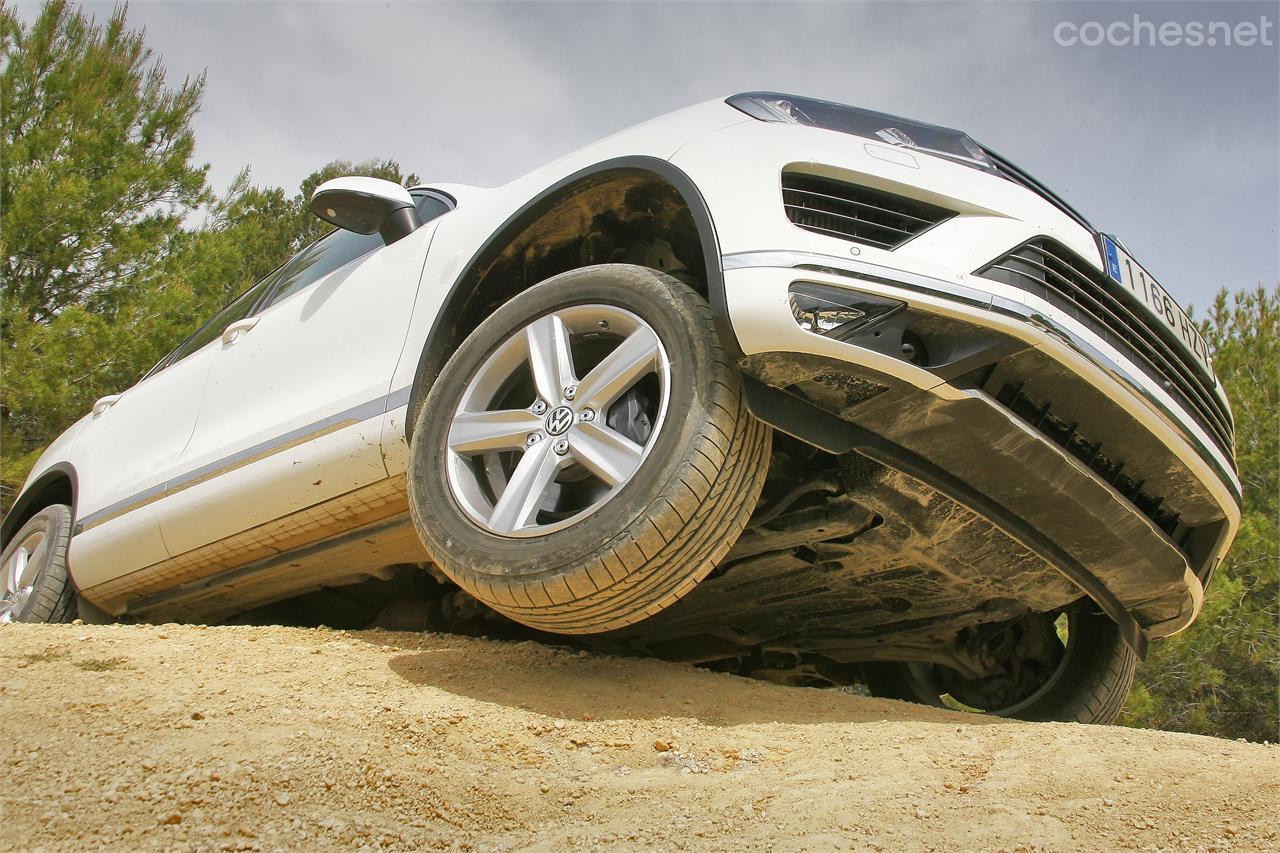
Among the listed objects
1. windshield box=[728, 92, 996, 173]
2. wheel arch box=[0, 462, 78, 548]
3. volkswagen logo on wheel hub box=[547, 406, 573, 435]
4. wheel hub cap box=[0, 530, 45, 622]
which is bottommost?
wheel hub cap box=[0, 530, 45, 622]

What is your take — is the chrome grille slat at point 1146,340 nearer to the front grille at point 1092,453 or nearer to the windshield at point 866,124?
the front grille at point 1092,453

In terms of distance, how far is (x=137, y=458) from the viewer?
4.15 metres

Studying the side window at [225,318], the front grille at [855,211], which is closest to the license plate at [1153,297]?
the front grille at [855,211]

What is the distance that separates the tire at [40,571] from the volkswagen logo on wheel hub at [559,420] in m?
2.69

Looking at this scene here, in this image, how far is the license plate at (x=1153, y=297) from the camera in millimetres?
2756

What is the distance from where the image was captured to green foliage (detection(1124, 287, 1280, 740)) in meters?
8.23

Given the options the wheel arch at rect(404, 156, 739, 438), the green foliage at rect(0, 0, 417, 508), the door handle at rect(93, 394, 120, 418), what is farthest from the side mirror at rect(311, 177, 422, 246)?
the green foliage at rect(0, 0, 417, 508)

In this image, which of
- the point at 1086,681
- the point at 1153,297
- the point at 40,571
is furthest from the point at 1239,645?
the point at 40,571

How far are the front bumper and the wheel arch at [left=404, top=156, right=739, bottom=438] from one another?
510mm

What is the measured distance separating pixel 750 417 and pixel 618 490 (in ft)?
1.12

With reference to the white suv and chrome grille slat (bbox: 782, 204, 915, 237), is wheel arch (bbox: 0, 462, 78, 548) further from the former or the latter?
chrome grille slat (bbox: 782, 204, 915, 237)

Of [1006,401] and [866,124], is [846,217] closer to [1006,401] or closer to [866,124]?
[866,124]

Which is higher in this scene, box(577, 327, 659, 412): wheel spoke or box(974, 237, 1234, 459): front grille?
box(974, 237, 1234, 459): front grille

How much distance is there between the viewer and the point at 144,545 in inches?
153
